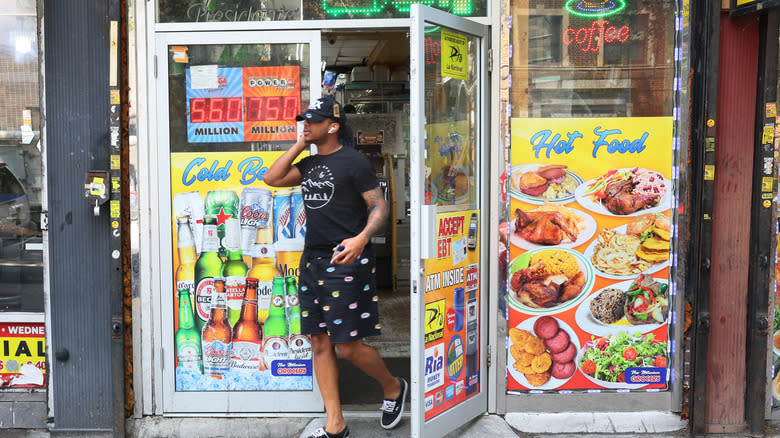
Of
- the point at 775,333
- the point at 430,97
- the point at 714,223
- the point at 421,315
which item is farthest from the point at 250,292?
the point at 775,333

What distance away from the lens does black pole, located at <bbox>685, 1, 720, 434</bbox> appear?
388 centimetres

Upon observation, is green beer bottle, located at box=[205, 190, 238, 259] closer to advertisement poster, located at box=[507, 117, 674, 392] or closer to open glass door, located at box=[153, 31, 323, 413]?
open glass door, located at box=[153, 31, 323, 413]

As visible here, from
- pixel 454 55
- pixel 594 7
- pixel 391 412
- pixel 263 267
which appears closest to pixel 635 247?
pixel 594 7

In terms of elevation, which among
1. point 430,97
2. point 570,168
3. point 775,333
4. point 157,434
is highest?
point 430,97

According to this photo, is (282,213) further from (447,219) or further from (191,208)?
(447,219)

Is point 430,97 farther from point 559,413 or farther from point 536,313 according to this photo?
point 559,413

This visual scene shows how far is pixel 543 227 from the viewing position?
163 inches

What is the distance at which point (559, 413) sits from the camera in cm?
418

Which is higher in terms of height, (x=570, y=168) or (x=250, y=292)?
(x=570, y=168)

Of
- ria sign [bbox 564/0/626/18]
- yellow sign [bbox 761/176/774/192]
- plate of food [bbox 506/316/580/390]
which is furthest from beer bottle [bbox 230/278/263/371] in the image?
yellow sign [bbox 761/176/774/192]

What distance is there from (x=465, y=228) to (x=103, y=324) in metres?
2.22

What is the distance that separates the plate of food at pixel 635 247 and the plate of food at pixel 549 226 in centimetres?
12

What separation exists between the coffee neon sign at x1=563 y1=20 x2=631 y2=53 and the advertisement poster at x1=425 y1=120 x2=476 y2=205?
856 millimetres

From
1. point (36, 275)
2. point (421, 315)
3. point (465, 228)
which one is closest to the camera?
point (421, 315)
